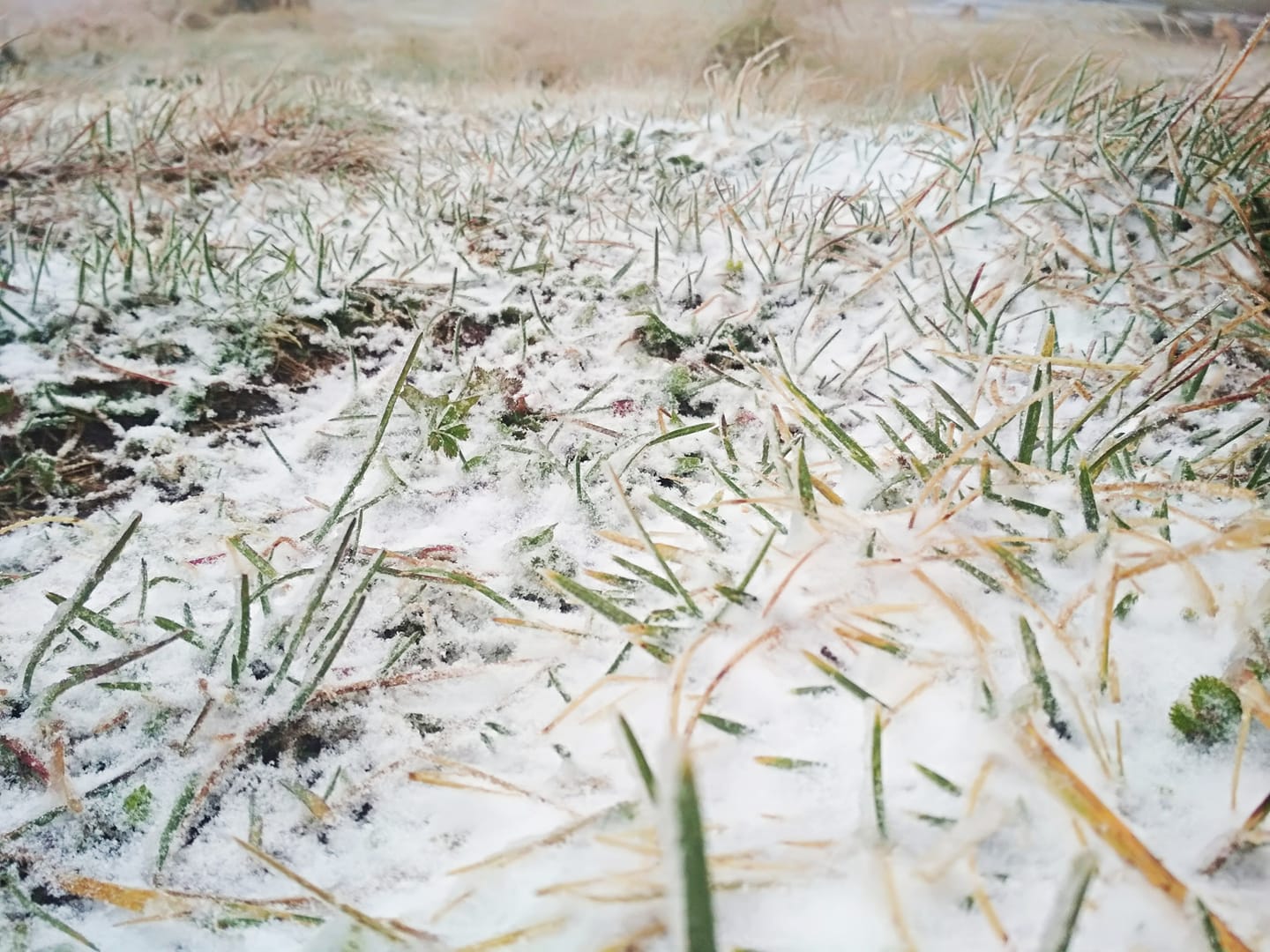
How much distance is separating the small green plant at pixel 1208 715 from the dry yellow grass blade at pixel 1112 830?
0.44ft

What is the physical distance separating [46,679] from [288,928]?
504 millimetres

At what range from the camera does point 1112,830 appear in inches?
19.8

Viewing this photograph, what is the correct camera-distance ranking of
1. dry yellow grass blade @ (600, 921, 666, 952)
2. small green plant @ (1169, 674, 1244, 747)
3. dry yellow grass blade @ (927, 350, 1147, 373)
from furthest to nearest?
dry yellow grass blade @ (927, 350, 1147, 373)
small green plant @ (1169, 674, 1244, 747)
dry yellow grass blade @ (600, 921, 666, 952)

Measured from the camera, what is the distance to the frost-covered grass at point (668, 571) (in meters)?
0.56

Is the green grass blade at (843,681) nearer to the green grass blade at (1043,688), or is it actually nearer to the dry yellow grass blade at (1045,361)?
the green grass blade at (1043,688)

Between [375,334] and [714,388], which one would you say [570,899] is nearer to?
[714,388]

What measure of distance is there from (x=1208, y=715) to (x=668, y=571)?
51cm

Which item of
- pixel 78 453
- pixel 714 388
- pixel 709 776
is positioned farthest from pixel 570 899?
pixel 78 453

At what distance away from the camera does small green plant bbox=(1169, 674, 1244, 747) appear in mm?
610

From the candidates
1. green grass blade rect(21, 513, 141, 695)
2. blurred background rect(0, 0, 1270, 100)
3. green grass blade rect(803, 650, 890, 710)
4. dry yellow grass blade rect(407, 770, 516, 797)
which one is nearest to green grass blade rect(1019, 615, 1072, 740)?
green grass blade rect(803, 650, 890, 710)

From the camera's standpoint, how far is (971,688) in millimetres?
662

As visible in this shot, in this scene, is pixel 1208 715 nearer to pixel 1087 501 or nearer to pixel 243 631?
pixel 1087 501

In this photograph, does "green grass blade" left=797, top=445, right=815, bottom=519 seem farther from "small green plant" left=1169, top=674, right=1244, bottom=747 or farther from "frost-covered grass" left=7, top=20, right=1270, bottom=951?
"small green plant" left=1169, top=674, right=1244, bottom=747

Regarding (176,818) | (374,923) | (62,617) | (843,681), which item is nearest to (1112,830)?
(843,681)
